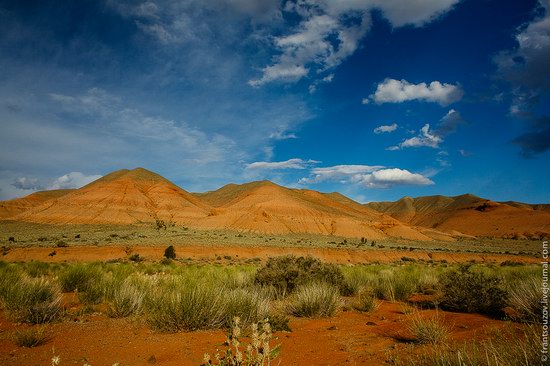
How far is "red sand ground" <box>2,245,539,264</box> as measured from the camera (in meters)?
33.4

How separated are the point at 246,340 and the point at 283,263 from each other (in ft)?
21.9

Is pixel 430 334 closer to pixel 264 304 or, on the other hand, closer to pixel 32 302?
pixel 264 304

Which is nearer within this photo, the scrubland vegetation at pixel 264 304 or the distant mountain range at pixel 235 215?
the scrubland vegetation at pixel 264 304

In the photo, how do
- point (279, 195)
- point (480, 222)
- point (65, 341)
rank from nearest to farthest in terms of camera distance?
point (65, 341) < point (279, 195) < point (480, 222)

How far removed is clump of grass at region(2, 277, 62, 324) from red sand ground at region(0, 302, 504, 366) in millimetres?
279

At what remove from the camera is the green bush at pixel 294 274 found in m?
11.6

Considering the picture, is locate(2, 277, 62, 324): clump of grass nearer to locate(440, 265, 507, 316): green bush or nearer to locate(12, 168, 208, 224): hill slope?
locate(440, 265, 507, 316): green bush

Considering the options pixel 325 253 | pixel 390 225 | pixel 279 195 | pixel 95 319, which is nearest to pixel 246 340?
pixel 95 319

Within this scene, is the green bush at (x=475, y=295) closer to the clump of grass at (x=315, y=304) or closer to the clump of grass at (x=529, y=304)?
the clump of grass at (x=529, y=304)

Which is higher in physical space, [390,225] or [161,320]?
[390,225]

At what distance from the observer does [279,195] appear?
380 ft

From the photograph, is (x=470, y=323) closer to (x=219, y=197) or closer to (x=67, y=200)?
(x=67, y=200)

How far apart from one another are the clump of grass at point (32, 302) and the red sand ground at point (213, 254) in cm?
2401

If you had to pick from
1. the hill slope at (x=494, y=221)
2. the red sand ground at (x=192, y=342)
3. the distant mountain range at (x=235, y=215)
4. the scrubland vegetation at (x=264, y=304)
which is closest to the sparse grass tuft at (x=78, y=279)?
the scrubland vegetation at (x=264, y=304)
